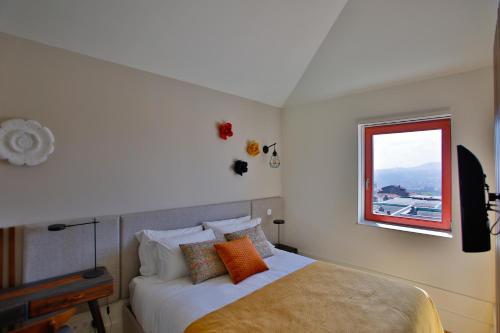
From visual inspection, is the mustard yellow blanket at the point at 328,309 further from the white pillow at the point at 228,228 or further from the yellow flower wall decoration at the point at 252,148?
the yellow flower wall decoration at the point at 252,148

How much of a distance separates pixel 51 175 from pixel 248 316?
1.69 metres

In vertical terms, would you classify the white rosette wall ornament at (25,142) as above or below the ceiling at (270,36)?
below

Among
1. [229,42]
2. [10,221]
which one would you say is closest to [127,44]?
[229,42]

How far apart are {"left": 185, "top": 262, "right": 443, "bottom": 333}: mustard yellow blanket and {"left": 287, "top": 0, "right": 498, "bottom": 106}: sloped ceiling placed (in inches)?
76.7

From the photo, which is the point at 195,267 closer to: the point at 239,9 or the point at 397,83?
the point at 239,9

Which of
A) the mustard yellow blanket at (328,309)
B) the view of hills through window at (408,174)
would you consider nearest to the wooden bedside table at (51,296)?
the mustard yellow blanket at (328,309)

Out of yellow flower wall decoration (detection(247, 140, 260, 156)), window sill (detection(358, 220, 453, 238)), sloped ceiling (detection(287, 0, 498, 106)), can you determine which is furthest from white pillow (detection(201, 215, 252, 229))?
sloped ceiling (detection(287, 0, 498, 106))

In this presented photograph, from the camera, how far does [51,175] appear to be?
1.83 meters

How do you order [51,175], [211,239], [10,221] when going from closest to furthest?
[10,221] → [51,175] → [211,239]

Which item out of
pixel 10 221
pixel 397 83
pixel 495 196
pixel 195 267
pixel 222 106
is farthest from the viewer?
pixel 222 106

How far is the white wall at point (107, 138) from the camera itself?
1.73m

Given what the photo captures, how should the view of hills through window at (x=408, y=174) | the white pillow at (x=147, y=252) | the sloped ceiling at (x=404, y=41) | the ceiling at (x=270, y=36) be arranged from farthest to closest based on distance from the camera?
1. the view of hills through window at (x=408, y=174)
2. the white pillow at (x=147, y=252)
3. the sloped ceiling at (x=404, y=41)
4. the ceiling at (x=270, y=36)

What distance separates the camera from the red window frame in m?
2.38

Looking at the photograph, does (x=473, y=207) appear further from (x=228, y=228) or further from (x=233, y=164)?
(x=233, y=164)
